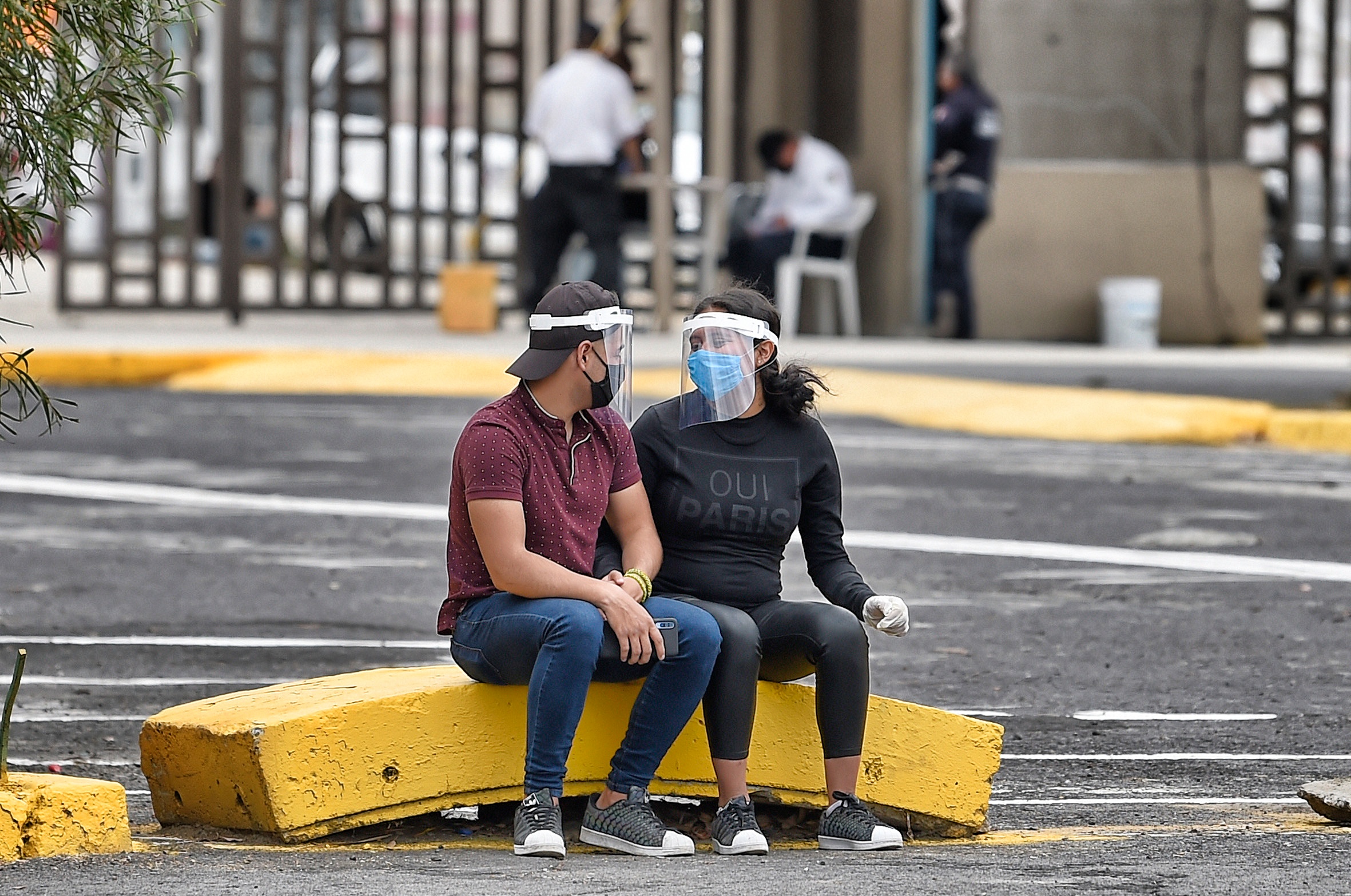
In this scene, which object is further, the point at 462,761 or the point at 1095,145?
the point at 1095,145

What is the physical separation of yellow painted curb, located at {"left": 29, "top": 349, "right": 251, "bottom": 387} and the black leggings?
1112cm

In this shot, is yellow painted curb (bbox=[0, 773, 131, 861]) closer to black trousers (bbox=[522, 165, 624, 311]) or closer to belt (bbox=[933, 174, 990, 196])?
black trousers (bbox=[522, 165, 624, 311])

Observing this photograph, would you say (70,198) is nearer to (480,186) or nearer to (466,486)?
(466,486)

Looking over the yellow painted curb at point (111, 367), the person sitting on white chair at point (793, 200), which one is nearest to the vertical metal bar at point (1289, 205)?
→ the person sitting on white chair at point (793, 200)

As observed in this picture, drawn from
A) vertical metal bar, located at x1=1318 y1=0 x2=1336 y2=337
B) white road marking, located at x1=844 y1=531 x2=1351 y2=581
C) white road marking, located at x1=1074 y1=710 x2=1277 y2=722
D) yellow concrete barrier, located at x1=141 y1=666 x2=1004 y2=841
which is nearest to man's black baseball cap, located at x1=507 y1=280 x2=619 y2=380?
yellow concrete barrier, located at x1=141 y1=666 x2=1004 y2=841

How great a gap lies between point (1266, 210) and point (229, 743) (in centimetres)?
1574

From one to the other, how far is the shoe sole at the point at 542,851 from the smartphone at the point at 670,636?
0.50 meters

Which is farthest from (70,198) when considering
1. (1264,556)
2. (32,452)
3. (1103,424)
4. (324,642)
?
(1103,424)

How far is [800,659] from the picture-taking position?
5.26 m

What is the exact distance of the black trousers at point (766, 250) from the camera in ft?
58.8

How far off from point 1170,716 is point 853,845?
1.67 metres

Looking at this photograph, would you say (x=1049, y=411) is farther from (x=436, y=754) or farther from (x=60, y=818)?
(x=60, y=818)

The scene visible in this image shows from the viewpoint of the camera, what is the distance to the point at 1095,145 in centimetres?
1772

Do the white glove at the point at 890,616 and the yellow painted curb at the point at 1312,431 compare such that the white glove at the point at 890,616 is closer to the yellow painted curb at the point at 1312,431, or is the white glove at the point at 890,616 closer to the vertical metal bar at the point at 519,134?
the yellow painted curb at the point at 1312,431
